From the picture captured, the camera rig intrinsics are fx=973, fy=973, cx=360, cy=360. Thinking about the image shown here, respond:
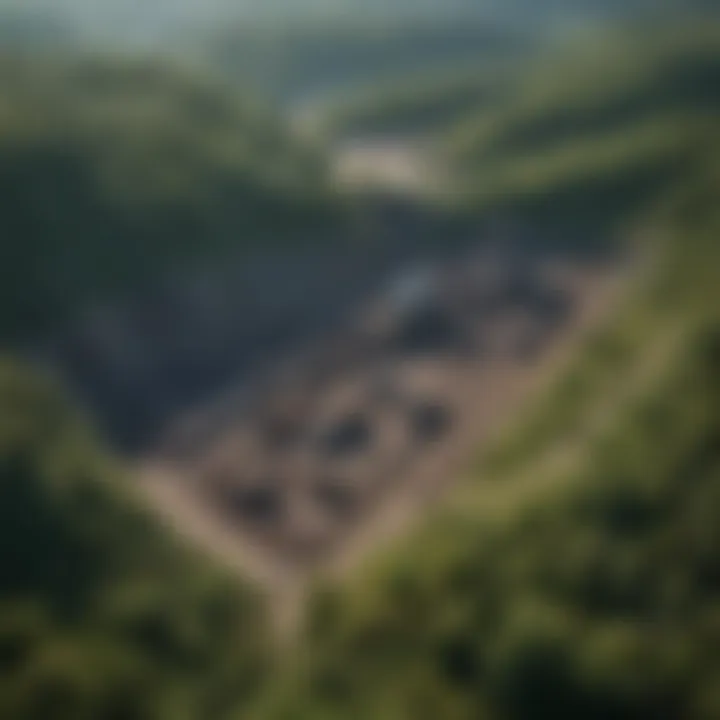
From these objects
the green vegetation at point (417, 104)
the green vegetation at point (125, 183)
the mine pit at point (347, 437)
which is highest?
the green vegetation at point (417, 104)

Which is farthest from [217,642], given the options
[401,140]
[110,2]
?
[110,2]

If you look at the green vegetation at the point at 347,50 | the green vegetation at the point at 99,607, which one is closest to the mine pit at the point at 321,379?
the green vegetation at the point at 99,607

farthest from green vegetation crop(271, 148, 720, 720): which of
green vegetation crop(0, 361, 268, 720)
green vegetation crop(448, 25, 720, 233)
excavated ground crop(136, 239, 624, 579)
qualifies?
green vegetation crop(448, 25, 720, 233)

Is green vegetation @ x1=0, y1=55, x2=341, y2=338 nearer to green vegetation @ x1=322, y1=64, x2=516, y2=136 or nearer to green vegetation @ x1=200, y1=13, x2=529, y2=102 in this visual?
green vegetation @ x1=322, y1=64, x2=516, y2=136

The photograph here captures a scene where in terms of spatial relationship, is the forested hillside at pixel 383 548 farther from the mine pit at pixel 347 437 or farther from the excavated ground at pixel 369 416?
the mine pit at pixel 347 437

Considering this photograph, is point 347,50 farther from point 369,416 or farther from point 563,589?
point 563,589

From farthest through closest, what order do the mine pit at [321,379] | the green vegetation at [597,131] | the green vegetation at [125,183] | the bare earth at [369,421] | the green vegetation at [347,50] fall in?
the green vegetation at [347,50], the green vegetation at [597,131], the green vegetation at [125,183], the mine pit at [321,379], the bare earth at [369,421]

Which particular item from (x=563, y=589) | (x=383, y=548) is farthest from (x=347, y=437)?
(x=563, y=589)

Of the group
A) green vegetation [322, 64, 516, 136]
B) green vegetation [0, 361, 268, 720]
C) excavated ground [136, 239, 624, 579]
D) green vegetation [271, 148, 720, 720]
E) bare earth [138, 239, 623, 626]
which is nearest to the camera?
green vegetation [271, 148, 720, 720]

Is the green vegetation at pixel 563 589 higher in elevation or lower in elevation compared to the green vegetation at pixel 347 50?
lower
